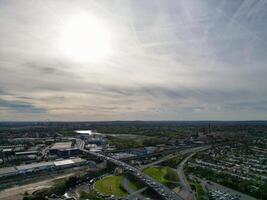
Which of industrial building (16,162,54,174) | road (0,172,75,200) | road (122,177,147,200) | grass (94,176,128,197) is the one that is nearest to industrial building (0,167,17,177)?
industrial building (16,162,54,174)

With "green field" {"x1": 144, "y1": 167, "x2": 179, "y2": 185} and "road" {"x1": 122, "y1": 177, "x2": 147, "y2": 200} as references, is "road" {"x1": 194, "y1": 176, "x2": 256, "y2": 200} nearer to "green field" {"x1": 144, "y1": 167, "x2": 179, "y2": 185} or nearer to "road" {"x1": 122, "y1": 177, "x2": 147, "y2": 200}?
"green field" {"x1": 144, "y1": 167, "x2": 179, "y2": 185}

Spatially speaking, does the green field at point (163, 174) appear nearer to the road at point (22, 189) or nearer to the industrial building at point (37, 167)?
the industrial building at point (37, 167)

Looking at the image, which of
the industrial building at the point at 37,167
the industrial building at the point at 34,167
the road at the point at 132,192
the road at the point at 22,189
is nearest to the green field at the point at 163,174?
the road at the point at 132,192

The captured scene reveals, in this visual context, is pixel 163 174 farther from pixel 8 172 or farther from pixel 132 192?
pixel 8 172

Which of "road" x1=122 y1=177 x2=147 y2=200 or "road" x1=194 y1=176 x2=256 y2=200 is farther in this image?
"road" x1=194 y1=176 x2=256 y2=200

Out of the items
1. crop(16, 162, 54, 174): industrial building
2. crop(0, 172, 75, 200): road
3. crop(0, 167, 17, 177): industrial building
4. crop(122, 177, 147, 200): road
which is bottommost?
crop(0, 172, 75, 200): road

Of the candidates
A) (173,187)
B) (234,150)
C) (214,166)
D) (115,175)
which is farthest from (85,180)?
(234,150)
